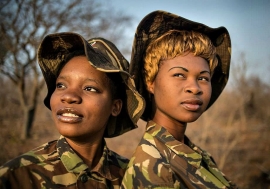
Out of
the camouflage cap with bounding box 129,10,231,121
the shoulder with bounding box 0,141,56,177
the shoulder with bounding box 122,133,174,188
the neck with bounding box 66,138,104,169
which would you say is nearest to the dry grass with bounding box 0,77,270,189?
the camouflage cap with bounding box 129,10,231,121

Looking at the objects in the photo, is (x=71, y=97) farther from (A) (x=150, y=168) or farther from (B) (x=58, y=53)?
(A) (x=150, y=168)

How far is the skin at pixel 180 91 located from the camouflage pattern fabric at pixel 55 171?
20.1 inches

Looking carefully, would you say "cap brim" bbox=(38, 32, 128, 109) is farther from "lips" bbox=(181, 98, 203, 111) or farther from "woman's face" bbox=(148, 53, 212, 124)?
"lips" bbox=(181, 98, 203, 111)

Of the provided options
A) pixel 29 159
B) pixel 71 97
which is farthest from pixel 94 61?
pixel 29 159

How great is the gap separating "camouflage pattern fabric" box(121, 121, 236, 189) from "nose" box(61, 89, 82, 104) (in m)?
0.48

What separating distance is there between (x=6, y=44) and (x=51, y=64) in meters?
7.44

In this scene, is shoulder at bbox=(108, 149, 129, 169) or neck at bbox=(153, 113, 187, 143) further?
shoulder at bbox=(108, 149, 129, 169)

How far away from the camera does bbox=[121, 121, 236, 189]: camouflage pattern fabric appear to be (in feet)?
5.33

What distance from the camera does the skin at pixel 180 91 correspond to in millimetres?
1937

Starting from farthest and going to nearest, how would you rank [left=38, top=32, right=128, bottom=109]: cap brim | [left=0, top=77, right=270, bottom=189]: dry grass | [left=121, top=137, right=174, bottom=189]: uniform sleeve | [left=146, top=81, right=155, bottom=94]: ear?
[left=0, top=77, right=270, bottom=189]: dry grass < [left=146, top=81, right=155, bottom=94]: ear < [left=38, top=32, right=128, bottom=109]: cap brim < [left=121, top=137, right=174, bottom=189]: uniform sleeve

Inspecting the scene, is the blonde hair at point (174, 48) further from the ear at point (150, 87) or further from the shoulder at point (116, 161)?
the shoulder at point (116, 161)

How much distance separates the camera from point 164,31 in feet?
7.16

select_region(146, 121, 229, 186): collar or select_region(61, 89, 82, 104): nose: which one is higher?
select_region(61, 89, 82, 104): nose

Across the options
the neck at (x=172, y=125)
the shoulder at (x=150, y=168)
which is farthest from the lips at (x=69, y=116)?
the neck at (x=172, y=125)
